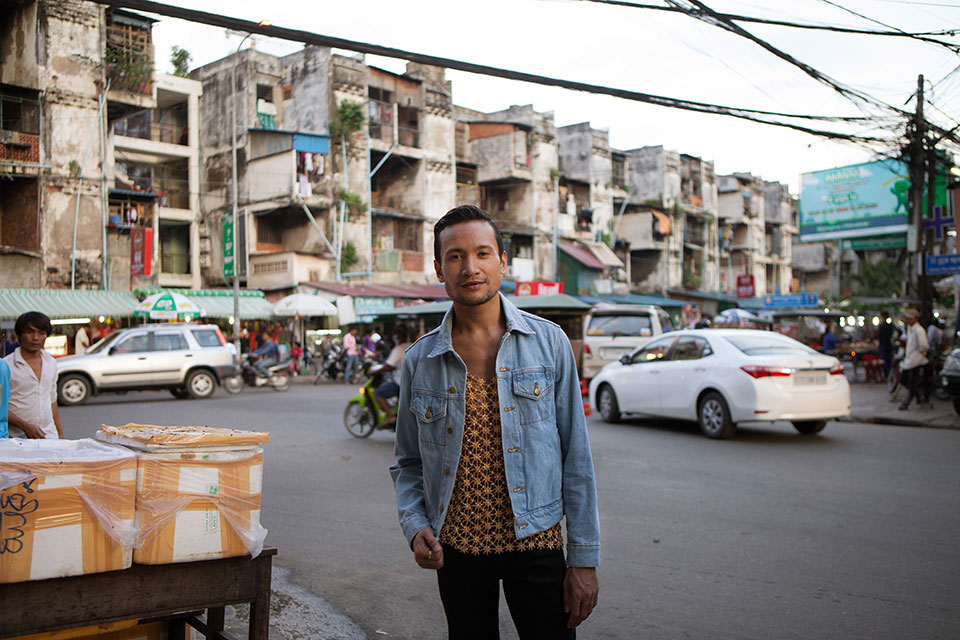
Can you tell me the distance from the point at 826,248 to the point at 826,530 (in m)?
71.5

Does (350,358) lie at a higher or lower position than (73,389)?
higher

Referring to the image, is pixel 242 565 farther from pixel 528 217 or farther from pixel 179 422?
pixel 528 217

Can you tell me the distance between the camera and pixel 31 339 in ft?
18.0

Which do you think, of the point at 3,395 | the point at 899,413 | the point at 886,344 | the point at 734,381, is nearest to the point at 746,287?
the point at 886,344

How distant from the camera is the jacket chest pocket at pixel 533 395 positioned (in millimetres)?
2359

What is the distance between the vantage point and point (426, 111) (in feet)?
129

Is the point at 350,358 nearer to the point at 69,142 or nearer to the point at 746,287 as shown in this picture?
the point at 69,142

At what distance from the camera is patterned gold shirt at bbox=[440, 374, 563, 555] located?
92.5 inches

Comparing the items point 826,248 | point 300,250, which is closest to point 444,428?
point 300,250

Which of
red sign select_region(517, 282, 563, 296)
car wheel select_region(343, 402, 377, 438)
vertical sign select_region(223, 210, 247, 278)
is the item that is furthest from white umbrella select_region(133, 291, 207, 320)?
red sign select_region(517, 282, 563, 296)

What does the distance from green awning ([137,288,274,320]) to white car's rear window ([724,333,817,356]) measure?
21885 millimetres

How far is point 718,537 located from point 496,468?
4.18 meters

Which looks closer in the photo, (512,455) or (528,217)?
(512,455)

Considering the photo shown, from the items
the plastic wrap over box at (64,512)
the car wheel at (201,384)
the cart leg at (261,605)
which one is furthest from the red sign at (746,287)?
the plastic wrap over box at (64,512)
